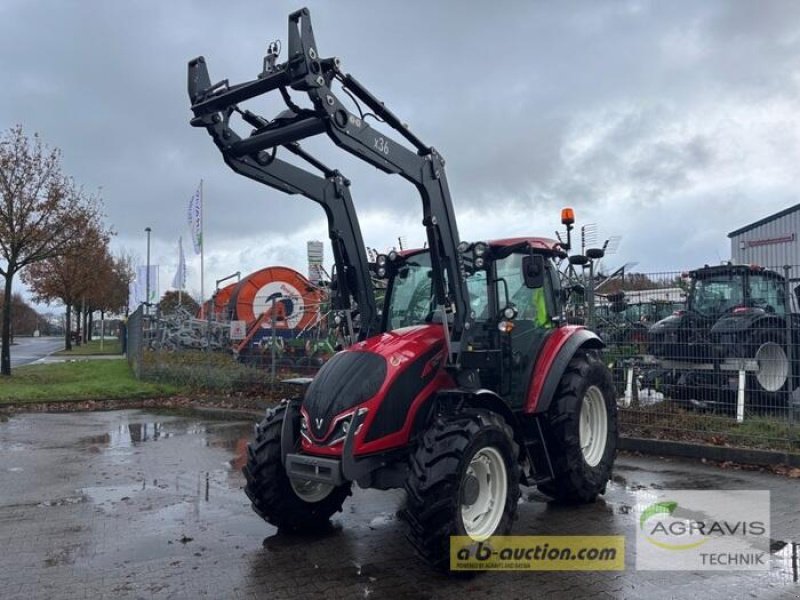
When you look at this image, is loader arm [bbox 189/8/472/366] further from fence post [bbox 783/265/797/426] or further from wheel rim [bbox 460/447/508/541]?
fence post [bbox 783/265/797/426]

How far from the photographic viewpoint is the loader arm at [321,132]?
4441 mm

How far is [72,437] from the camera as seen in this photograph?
10422 mm

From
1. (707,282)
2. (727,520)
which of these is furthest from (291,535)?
(707,282)

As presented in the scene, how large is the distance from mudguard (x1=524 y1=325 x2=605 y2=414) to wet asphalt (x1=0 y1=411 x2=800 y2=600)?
1.02m

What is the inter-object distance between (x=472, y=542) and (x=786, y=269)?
5.67 metres

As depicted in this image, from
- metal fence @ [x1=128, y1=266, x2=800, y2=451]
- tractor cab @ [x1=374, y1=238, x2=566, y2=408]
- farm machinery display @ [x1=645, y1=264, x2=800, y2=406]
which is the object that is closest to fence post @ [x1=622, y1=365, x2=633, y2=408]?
metal fence @ [x1=128, y1=266, x2=800, y2=451]

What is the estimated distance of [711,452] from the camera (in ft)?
26.9

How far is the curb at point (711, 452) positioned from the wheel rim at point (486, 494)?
4485 mm

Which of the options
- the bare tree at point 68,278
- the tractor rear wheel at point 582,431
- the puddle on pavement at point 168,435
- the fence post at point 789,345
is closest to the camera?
the tractor rear wheel at point 582,431

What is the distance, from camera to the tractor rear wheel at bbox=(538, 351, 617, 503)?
19.5 ft

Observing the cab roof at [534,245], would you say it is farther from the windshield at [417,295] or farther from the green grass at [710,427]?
the green grass at [710,427]

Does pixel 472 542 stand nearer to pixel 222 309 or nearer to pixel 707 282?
pixel 707 282

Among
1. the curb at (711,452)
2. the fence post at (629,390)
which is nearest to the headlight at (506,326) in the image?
the curb at (711,452)

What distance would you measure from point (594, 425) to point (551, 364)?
3.98 ft
